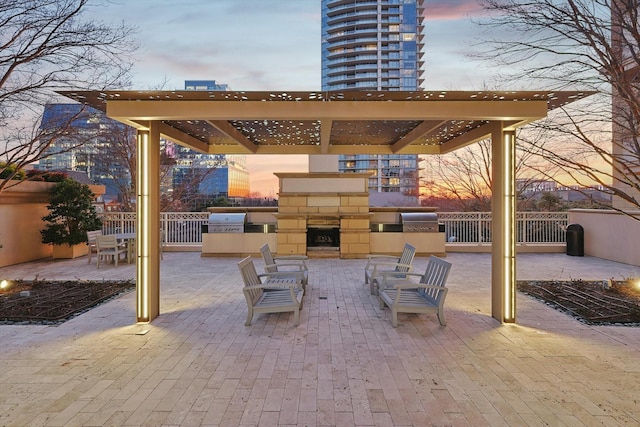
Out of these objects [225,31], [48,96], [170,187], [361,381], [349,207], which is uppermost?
[225,31]

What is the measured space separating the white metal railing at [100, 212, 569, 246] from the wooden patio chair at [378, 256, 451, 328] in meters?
6.95

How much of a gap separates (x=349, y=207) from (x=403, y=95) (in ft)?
21.5

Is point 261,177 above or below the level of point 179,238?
above

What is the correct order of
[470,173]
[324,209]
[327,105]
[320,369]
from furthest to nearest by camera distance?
[470,173] < [324,209] < [327,105] < [320,369]

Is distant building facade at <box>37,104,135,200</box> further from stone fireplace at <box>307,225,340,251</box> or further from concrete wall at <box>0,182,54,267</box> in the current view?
stone fireplace at <box>307,225,340,251</box>

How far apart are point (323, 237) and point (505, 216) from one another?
679 cm

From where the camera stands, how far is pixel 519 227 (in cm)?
1219

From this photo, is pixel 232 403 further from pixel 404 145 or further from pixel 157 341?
pixel 404 145

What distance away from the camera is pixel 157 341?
429 cm

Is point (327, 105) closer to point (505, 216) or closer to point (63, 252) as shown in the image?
point (505, 216)

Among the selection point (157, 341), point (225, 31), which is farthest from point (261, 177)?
point (157, 341)

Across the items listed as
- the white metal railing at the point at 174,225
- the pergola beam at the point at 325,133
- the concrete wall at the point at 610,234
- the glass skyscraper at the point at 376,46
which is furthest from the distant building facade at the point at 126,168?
the glass skyscraper at the point at 376,46

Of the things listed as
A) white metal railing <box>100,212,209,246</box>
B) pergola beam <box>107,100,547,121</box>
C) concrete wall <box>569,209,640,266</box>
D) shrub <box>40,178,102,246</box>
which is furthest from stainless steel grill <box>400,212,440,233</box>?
shrub <box>40,178,102,246</box>

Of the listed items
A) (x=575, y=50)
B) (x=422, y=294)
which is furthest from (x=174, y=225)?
(x=575, y=50)
